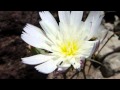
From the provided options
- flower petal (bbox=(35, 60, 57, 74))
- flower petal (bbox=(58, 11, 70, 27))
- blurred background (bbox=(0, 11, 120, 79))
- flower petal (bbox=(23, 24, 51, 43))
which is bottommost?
blurred background (bbox=(0, 11, 120, 79))

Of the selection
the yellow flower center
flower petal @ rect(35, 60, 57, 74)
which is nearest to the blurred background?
the yellow flower center

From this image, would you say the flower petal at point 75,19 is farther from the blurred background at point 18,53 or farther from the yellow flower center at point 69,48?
the blurred background at point 18,53

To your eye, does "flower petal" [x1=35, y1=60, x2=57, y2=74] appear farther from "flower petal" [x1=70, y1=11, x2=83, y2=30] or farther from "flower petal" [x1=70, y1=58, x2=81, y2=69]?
"flower petal" [x1=70, y1=11, x2=83, y2=30]

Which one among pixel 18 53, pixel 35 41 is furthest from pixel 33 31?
pixel 18 53

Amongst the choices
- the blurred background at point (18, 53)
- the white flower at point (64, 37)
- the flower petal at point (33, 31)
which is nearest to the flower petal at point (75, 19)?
the white flower at point (64, 37)
